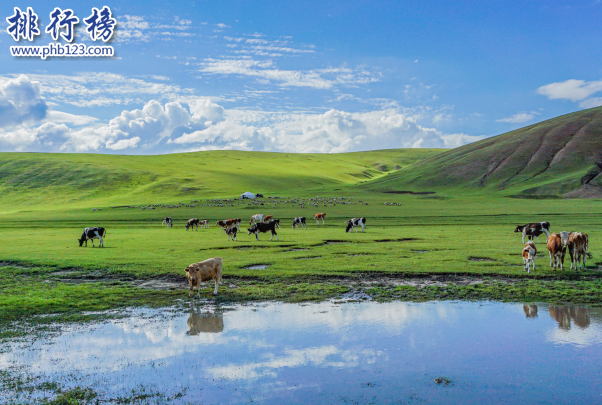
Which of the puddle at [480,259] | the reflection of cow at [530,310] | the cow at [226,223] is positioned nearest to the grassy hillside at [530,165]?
the cow at [226,223]

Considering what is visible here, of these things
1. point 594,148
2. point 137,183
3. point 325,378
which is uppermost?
point 594,148

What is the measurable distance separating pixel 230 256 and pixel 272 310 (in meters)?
12.4

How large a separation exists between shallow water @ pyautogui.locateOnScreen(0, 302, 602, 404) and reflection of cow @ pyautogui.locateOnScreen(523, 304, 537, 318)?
121 mm

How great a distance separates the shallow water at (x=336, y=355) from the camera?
9578mm

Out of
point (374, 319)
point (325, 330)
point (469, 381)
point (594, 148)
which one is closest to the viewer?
point (469, 381)

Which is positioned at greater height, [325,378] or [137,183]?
[137,183]

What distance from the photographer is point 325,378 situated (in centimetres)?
1024

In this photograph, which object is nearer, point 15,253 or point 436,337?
point 436,337

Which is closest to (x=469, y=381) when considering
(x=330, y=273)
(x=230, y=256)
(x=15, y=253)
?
(x=330, y=273)

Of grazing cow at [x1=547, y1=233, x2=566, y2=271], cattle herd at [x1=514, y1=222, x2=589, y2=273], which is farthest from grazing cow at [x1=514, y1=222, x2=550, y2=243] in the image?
grazing cow at [x1=547, y1=233, x2=566, y2=271]

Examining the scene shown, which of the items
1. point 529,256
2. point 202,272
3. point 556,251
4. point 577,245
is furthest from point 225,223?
point 577,245

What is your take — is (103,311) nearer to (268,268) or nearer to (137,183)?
(268,268)

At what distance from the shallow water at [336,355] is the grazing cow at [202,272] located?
85.3 inches

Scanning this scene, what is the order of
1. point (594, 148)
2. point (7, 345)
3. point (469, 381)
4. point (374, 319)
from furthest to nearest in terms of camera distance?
point (594, 148), point (374, 319), point (7, 345), point (469, 381)
